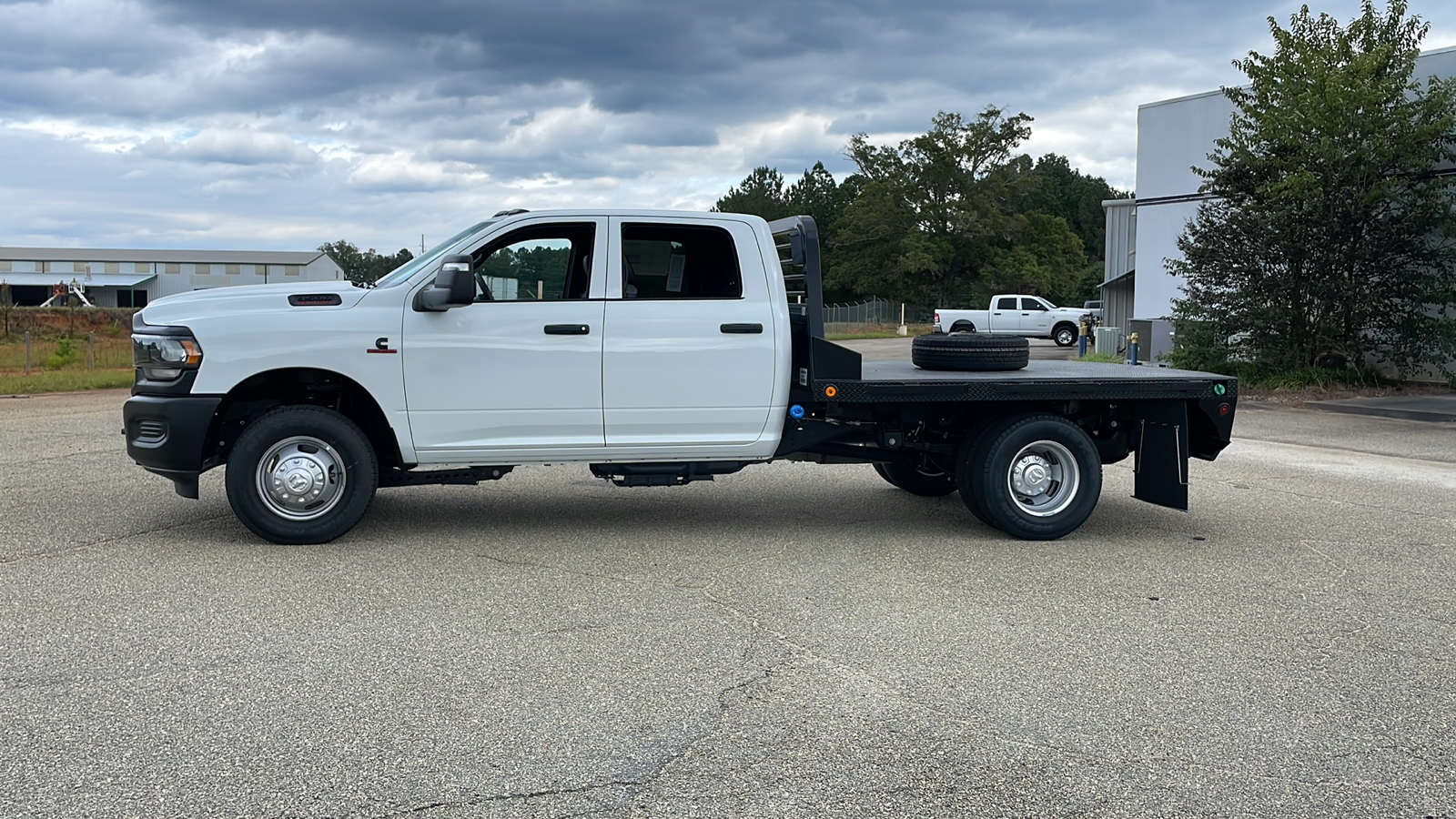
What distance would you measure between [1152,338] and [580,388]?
67.7ft

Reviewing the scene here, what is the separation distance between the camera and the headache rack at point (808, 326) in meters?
7.48

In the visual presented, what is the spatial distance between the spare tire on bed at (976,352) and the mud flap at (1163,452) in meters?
0.90

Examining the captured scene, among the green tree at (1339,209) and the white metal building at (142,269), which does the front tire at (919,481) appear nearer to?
the green tree at (1339,209)

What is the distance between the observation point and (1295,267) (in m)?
18.4

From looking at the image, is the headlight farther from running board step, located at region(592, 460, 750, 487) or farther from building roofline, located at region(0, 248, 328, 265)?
building roofline, located at region(0, 248, 328, 265)

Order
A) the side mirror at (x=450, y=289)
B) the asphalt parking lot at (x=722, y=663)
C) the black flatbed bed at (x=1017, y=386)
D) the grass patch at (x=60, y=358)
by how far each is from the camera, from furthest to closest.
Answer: the grass patch at (x=60, y=358) → the black flatbed bed at (x=1017, y=386) → the side mirror at (x=450, y=289) → the asphalt parking lot at (x=722, y=663)

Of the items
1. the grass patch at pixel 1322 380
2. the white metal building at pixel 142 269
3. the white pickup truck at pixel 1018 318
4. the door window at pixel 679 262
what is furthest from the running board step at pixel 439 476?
the white metal building at pixel 142 269

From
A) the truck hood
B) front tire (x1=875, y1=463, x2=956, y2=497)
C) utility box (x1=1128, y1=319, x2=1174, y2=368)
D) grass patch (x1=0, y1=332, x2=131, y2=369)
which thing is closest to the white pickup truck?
utility box (x1=1128, y1=319, x2=1174, y2=368)

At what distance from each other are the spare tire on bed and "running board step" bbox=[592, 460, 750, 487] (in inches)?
60.9

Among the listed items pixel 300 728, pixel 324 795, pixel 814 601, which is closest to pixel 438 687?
pixel 300 728

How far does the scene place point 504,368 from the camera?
7258 mm

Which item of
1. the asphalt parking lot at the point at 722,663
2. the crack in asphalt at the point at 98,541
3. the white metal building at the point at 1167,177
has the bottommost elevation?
the asphalt parking lot at the point at 722,663

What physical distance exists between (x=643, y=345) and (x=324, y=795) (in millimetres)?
4055

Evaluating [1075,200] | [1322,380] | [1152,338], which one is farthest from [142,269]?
[1322,380]
